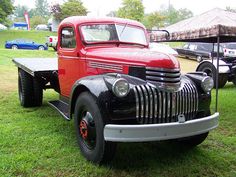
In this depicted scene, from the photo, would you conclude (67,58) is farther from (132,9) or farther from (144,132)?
(132,9)

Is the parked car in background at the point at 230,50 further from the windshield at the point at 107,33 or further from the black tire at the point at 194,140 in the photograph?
the black tire at the point at 194,140

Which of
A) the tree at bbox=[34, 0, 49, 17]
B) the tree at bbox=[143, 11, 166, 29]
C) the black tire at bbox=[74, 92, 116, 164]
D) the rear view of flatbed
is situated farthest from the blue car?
the tree at bbox=[34, 0, 49, 17]

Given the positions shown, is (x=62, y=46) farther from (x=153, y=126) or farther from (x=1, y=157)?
A: (x=153, y=126)

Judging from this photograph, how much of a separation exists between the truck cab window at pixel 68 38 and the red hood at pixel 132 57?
49 cm

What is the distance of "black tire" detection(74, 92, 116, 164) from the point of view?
379 cm

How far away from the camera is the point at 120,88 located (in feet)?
12.0

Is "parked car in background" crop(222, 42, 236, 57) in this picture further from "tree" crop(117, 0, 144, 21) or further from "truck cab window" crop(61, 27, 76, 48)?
"tree" crop(117, 0, 144, 21)

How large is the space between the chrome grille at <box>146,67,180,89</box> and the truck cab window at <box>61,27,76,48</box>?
67.8 inches

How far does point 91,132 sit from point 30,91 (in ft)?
11.2

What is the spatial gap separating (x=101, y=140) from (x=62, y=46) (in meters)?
2.41

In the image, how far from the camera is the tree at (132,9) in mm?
46594

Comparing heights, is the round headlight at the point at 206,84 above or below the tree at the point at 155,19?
below

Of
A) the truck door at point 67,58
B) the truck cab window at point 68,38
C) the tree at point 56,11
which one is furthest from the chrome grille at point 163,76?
the tree at point 56,11

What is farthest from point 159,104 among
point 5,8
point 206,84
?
point 5,8
